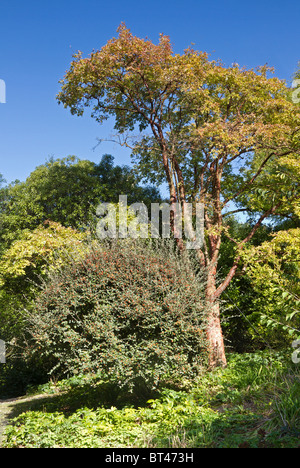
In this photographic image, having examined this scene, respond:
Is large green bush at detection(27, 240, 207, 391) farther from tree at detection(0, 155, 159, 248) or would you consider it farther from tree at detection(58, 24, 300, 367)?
tree at detection(0, 155, 159, 248)

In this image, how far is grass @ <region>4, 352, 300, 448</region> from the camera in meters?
4.83

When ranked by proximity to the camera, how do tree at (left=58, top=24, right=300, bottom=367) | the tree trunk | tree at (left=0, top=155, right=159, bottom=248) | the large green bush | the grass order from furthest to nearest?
tree at (left=0, top=155, right=159, bottom=248), tree at (left=58, top=24, right=300, bottom=367), the tree trunk, the large green bush, the grass

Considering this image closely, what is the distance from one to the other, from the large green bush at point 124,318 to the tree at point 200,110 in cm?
268

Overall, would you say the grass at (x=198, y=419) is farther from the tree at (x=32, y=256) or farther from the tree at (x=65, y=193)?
the tree at (x=65, y=193)

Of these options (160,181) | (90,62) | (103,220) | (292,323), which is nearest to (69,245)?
(103,220)

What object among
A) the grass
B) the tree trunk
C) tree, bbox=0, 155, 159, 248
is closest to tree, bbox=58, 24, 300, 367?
the tree trunk

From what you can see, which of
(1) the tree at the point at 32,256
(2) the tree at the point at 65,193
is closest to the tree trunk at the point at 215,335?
(1) the tree at the point at 32,256

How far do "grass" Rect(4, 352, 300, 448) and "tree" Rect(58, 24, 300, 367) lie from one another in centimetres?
255

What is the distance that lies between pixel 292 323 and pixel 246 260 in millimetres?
2190

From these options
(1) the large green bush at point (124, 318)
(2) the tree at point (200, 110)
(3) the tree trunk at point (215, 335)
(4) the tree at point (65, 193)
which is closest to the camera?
(1) the large green bush at point (124, 318)

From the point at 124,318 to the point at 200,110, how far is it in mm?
6557

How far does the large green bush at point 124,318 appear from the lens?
20.8 feet

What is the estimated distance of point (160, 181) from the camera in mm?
12945
